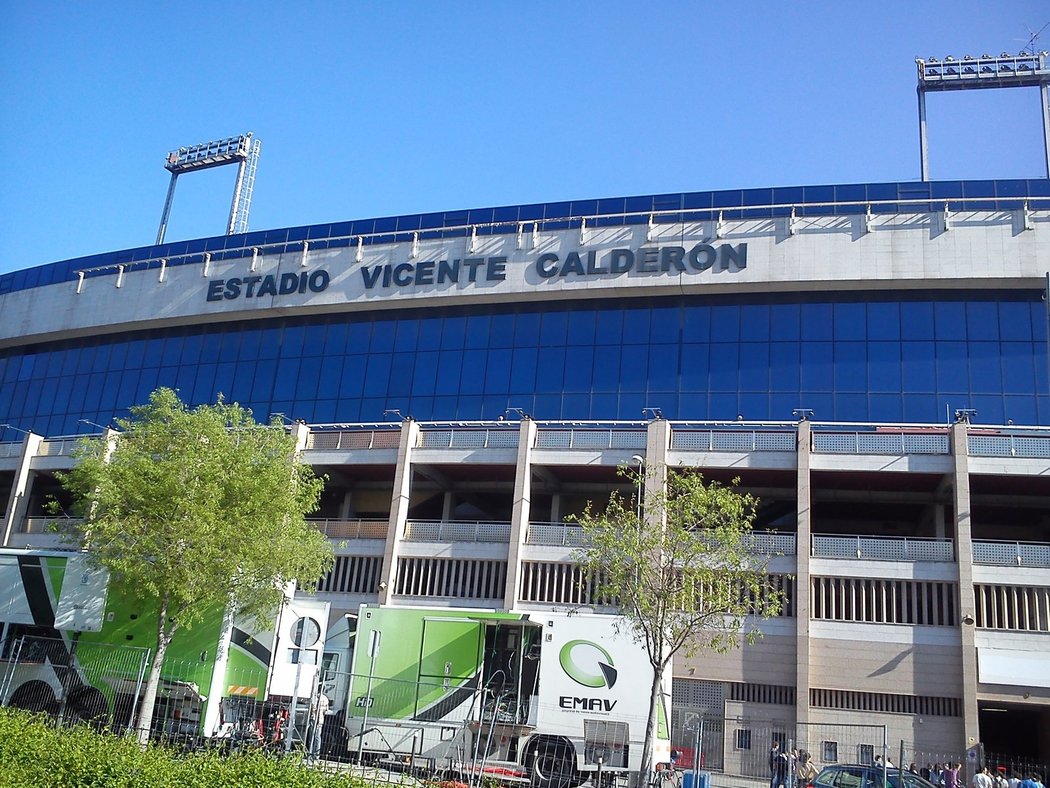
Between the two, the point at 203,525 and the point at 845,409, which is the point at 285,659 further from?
the point at 845,409

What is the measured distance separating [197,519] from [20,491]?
26732mm

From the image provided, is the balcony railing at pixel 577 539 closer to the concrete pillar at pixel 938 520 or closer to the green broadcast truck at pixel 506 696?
the concrete pillar at pixel 938 520

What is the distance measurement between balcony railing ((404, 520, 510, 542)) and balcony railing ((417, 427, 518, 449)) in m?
3.34

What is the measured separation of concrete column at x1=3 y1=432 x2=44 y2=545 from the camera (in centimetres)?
4875

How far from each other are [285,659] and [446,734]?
463 cm

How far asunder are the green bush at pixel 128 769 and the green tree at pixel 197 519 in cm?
1143

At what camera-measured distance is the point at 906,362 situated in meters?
43.2

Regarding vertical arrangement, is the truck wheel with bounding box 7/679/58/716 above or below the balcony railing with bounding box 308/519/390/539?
below

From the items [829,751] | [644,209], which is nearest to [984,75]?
[644,209]

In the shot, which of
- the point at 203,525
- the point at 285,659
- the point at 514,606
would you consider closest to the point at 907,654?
the point at 514,606

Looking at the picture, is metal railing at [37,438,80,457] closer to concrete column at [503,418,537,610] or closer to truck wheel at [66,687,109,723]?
concrete column at [503,418,537,610]

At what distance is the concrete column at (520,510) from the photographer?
129 ft

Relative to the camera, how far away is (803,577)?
3678 centimetres

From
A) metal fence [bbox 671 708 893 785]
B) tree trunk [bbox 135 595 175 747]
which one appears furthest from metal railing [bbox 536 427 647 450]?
tree trunk [bbox 135 595 175 747]
